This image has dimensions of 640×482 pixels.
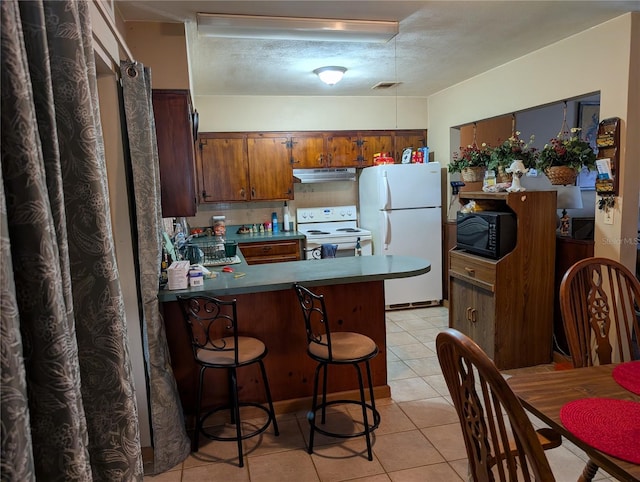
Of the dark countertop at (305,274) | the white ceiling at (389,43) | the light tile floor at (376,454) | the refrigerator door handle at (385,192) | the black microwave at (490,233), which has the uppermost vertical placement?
the white ceiling at (389,43)

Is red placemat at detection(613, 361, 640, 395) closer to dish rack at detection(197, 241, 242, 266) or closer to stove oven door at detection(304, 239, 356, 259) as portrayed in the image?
dish rack at detection(197, 241, 242, 266)

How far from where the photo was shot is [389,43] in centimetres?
316

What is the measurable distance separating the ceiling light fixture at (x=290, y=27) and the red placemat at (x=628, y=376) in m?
2.25

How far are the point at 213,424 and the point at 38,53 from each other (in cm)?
233

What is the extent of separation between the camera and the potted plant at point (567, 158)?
301 cm

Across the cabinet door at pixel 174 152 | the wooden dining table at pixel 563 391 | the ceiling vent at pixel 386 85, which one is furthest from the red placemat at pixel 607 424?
the ceiling vent at pixel 386 85

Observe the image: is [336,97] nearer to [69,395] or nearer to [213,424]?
[213,424]

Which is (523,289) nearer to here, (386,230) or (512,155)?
(512,155)

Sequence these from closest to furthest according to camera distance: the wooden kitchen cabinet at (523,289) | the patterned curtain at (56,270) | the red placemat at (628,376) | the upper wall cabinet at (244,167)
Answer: the patterned curtain at (56,270), the red placemat at (628,376), the wooden kitchen cabinet at (523,289), the upper wall cabinet at (244,167)

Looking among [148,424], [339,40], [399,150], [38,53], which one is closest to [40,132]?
[38,53]

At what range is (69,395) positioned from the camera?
34.1 inches

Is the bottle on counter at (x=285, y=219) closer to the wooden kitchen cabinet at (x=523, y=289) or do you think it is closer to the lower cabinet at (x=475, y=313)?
the lower cabinet at (x=475, y=313)

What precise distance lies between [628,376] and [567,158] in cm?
199

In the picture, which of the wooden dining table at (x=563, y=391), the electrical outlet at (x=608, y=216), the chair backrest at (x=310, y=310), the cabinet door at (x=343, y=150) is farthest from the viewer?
the cabinet door at (x=343, y=150)
